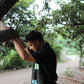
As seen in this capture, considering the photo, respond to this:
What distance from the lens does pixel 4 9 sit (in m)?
1.06

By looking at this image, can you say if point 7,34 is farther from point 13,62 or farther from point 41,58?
point 13,62

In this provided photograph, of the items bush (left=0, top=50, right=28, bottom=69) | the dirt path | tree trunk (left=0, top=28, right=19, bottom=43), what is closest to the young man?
tree trunk (left=0, top=28, right=19, bottom=43)

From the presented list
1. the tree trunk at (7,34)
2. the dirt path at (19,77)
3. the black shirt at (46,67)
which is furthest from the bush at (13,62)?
the tree trunk at (7,34)

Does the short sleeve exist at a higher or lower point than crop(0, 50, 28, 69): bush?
higher

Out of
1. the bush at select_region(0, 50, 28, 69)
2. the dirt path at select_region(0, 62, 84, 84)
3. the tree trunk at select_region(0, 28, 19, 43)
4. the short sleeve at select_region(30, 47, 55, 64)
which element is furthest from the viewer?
the bush at select_region(0, 50, 28, 69)

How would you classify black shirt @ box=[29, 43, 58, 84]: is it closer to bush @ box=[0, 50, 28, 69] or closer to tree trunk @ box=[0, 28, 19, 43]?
tree trunk @ box=[0, 28, 19, 43]

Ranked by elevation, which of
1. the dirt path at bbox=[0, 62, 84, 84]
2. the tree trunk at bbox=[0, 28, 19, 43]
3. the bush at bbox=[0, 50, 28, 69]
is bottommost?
the dirt path at bbox=[0, 62, 84, 84]

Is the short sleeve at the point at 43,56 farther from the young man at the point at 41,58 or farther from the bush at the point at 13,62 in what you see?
the bush at the point at 13,62

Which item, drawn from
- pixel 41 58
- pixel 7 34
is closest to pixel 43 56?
pixel 41 58

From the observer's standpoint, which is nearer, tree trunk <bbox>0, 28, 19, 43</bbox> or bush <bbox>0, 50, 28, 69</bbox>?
tree trunk <bbox>0, 28, 19, 43</bbox>

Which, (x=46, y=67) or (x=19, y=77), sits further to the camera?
(x=19, y=77)

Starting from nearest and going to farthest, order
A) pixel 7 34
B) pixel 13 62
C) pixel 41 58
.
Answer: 1. pixel 7 34
2. pixel 41 58
3. pixel 13 62

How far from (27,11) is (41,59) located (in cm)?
608

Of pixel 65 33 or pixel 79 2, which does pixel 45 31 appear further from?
pixel 79 2
